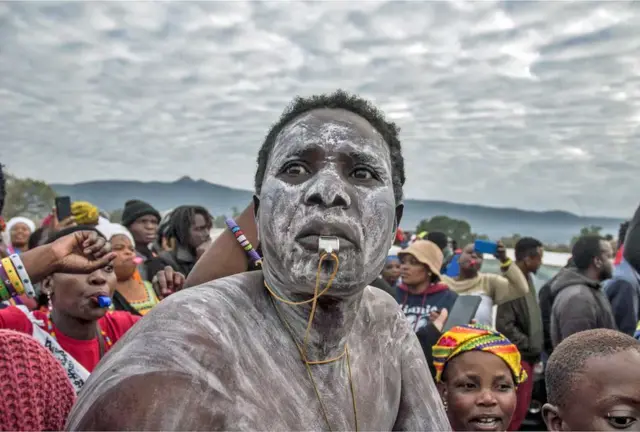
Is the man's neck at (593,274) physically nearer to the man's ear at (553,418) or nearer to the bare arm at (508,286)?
the bare arm at (508,286)

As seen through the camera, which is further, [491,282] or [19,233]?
[19,233]

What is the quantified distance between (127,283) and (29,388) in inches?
120

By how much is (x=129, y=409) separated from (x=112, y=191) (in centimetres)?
1276

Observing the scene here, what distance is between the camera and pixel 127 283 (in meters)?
4.59

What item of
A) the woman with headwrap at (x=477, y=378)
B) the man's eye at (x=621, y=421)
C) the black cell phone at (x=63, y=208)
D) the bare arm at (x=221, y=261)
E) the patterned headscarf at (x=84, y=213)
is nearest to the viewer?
the man's eye at (x=621, y=421)

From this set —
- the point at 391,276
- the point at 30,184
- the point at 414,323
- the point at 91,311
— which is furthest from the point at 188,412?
the point at 30,184

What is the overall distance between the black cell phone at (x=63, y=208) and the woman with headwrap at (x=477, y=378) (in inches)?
174

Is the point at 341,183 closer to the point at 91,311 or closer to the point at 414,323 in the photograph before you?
the point at 91,311

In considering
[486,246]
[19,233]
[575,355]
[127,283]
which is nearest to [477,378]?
[575,355]

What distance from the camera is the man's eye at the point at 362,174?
5.74ft

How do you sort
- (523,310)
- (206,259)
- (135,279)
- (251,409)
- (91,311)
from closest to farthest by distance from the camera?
(251,409)
(206,259)
(91,311)
(135,279)
(523,310)

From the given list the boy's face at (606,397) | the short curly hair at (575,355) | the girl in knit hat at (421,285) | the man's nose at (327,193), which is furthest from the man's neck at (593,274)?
the man's nose at (327,193)

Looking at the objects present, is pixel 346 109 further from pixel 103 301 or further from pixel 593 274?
pixel 593 274

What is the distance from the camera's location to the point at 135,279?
15.5 feet
